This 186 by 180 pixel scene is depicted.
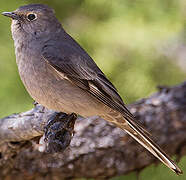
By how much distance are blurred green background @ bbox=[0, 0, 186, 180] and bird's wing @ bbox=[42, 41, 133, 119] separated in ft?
3.54

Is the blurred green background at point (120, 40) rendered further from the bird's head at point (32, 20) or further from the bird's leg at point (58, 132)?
the bird's leg at point (58, 132)

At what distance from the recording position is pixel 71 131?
4.57m

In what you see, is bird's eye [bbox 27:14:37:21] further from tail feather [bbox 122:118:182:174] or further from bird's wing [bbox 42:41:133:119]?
tail feather [bbox 122:118:182:174]

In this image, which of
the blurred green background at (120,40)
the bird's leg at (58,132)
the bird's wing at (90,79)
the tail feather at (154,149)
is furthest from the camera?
the blurred green background at (120,40)

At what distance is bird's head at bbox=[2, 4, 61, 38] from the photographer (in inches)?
197

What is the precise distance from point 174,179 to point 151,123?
2.93ft

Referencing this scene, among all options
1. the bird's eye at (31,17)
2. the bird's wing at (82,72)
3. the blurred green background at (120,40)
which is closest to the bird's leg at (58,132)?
the bird's wing at (82,72)

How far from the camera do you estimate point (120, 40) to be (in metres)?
6.14

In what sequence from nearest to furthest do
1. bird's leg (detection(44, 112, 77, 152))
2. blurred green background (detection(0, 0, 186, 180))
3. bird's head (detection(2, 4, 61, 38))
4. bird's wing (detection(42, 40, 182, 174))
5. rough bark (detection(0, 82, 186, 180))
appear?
bird's leg (detection(44, 112, 77, 152)) → bird's wing (detection(42, 40, 182, 174)) → bird's head (detection(2, 4, 61, 38)) → rough bark (detection(0, 82, 186, 180)) → blurred green background (detection(0, 0, 186, 180))

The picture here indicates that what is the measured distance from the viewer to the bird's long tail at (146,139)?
4.59 metres

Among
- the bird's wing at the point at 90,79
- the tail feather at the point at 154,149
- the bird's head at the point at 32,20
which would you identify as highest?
the bird's head at the point at 32,20

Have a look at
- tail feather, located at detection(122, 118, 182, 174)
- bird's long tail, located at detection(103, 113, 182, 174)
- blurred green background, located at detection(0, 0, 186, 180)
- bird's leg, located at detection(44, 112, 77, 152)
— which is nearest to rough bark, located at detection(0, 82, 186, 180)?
bird's leg, located at detection(44, 112, 77, 152)

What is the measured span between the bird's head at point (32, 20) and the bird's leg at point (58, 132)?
3.11 ft

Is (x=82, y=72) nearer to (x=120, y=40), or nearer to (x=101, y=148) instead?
(x=101, y=148)
